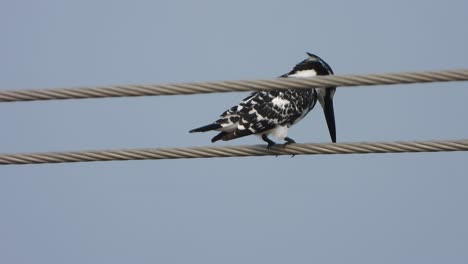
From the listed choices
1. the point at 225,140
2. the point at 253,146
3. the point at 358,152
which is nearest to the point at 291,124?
the point at 225,140

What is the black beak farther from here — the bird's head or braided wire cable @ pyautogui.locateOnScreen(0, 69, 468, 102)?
braided wire cable @ pyautogui.locateOnScreen(0, 69, 468, 102)

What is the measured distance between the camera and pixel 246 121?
752 centimetres

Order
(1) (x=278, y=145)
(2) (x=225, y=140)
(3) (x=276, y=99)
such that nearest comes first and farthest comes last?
1. (1) (x=278, y=145)
2. (2) (x=225, y=140)
3. (3) (x=276, y=99)

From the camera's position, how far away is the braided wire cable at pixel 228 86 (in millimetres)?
5254

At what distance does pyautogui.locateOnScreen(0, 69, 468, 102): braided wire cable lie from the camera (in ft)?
17.2

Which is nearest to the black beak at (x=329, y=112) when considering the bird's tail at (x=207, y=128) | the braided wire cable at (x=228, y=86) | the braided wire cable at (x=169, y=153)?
the bird's tail at (x=207, y=128)

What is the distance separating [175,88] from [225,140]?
2.02 meters

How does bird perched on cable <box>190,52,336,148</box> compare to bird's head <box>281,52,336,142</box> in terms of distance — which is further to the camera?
bird's head <box>281,52,336,142</box>

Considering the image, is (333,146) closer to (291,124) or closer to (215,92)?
(215,92)

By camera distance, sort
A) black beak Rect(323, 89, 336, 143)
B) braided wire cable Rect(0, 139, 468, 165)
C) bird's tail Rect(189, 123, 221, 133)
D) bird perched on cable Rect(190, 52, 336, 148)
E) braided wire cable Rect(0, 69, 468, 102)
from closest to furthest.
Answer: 1. braided wire cable Rect(0, 69, 468, 102)
2. braided wire cable Rect(0, 139, 468, 165)
3. bird's tail Rect(189, 123, 221, 133)
4. bird perched on cable Rect(190, 52, 336, 148)
5. black beak Rect(323, 89, 336, 143)

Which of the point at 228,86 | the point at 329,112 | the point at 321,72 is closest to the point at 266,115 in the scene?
the point at 329,112

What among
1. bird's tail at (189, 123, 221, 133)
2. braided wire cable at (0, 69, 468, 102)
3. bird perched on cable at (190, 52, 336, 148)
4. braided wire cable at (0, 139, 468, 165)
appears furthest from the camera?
bird perched on cable at (190, 52, 336, 148)

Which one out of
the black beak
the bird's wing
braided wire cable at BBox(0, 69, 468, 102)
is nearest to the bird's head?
the black beak

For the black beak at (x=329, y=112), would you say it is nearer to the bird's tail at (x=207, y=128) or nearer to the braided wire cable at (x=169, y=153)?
the bird's tail at (x=207, y=128)
